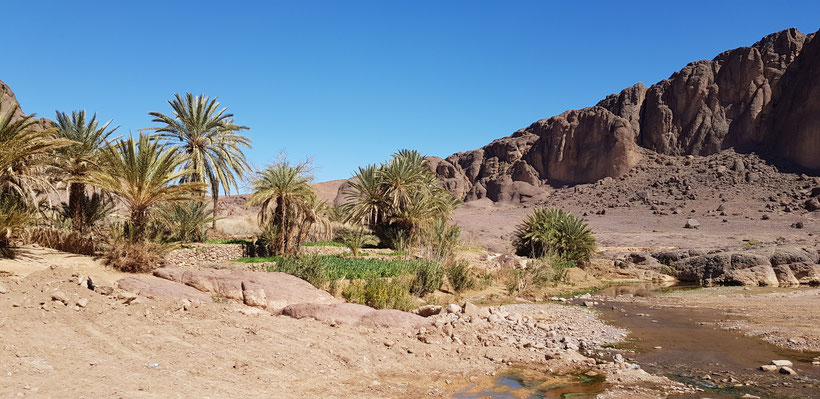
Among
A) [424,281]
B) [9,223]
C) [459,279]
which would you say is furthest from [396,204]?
[9,223]

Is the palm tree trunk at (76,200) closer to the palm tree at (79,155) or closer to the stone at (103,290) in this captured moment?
the palm tree at (79,155)

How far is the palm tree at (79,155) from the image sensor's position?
14727mm

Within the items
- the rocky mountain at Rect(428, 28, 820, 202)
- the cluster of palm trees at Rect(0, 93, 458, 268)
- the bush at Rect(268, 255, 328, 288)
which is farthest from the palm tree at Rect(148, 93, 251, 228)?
the rocky mountain at Rect(428, 28, 820, 202)

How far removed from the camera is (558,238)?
2511 centimetres

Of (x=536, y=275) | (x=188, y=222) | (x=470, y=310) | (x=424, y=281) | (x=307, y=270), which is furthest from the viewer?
(x=188, y=222)

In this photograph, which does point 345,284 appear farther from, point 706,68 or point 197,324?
point 706,68

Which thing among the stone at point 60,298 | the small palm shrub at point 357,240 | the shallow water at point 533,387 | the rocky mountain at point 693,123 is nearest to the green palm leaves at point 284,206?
the small palm shrub at point 357,240

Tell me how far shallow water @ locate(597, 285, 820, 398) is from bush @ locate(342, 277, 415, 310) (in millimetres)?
4840

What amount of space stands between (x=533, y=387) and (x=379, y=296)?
545 cm

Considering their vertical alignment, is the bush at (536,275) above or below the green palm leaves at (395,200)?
below

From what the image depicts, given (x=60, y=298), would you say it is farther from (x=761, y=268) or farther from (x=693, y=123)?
(x=693, y=123)

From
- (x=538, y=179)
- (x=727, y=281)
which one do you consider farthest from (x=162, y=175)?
(x=538, y=179)

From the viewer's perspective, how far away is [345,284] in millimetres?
13547

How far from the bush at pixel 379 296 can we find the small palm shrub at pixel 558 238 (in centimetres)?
1304
